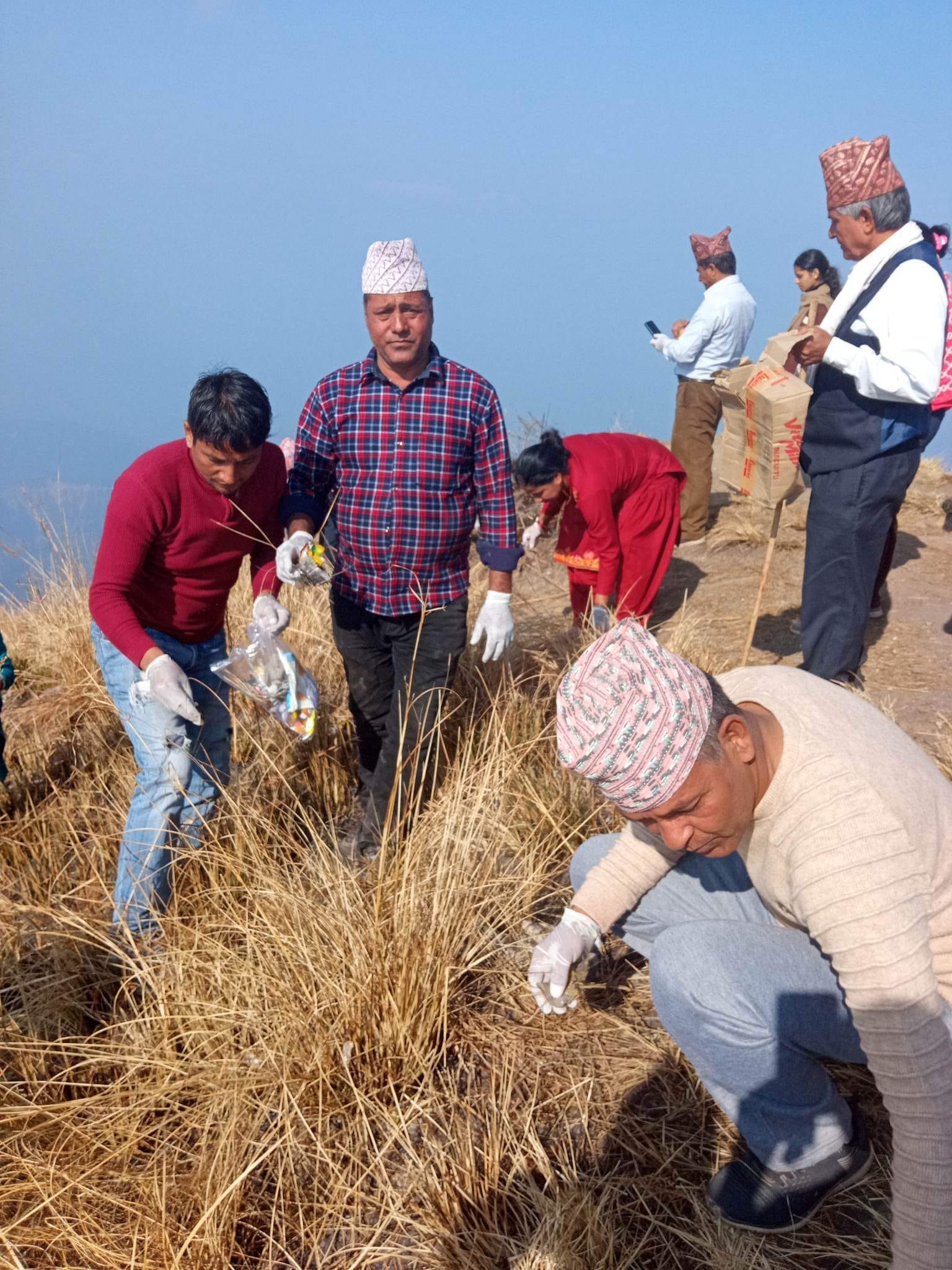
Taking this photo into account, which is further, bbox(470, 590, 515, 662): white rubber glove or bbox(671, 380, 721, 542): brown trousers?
bbox(671, 380, 721, 542): brown trousers

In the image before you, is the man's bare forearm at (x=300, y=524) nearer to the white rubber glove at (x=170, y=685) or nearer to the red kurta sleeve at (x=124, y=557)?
the red kurta sleeve at (x=124, y=557)

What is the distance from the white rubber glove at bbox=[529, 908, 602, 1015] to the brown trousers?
479 centimetres

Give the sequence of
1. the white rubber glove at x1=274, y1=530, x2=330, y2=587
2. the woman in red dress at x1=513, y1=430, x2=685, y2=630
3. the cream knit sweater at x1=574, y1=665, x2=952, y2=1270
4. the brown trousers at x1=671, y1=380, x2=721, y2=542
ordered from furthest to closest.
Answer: the brown trousers at x1=671, y1=380, x2=721, y2=542 < the woman in red dress at x1=513, y1=430, x2=685, y2=630 < the white rubber glove at x1=274, y1=530, x2=330, y2=587 < the cream knit sweater at x1=574, y1=665, x2=952, y2=1270

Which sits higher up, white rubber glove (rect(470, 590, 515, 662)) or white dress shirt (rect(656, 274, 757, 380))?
white dress shirt (rect(656, 274, 757, 380))

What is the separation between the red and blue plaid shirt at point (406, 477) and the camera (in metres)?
3.22

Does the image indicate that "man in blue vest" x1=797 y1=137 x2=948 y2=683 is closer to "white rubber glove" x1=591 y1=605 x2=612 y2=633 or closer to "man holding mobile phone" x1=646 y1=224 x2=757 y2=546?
"white rubber glove" x1=591 y1=605 x2=612 y2=633

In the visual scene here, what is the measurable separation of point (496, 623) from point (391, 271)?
1242 millimetres

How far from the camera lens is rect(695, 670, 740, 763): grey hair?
5.47 feet

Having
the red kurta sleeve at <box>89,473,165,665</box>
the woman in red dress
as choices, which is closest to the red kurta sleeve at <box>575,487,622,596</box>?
the woman in red dress

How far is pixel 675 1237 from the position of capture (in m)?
2.02

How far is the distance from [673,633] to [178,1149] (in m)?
2.95

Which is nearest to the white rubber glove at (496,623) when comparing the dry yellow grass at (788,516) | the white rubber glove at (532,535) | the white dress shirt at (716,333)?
the white rubber glove at (532,535)

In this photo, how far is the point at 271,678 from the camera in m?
2.85

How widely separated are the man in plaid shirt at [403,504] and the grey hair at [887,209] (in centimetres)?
151
